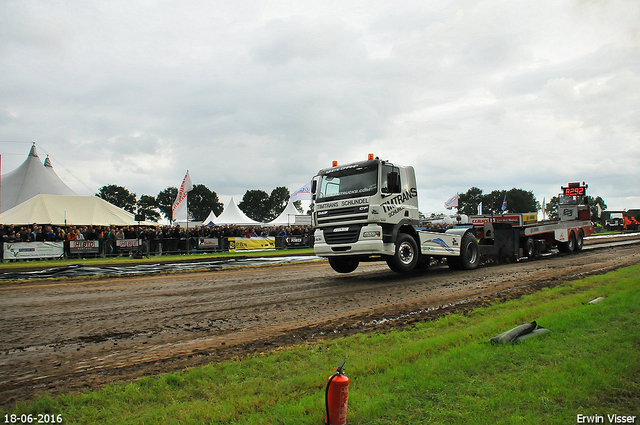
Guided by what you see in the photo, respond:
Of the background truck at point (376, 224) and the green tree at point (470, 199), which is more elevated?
the green tree at point (470, 199)

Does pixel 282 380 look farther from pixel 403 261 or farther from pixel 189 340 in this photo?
pixel 403 261

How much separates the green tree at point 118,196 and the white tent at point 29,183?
9939cm

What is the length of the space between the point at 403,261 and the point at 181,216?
19071 millimetres

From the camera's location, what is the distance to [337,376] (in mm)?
3229

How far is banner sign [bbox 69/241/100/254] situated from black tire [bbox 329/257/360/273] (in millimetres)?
14863

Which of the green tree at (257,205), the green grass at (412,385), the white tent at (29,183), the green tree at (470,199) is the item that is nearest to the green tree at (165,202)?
the green tree at (257,205)

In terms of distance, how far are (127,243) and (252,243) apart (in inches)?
325

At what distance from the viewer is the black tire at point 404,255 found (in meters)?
11.8

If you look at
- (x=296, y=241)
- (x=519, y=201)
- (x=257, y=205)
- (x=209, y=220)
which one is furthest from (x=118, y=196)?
(x=519, y=201)

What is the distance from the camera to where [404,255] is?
1206cm

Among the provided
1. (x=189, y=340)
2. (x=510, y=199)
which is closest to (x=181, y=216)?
(x=189, y=340)

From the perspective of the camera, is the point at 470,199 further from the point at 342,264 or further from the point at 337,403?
the point at 337,403

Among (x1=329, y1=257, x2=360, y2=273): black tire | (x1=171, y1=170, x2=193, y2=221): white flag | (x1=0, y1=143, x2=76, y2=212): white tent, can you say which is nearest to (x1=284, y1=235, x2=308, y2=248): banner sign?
(x1=171, y1=170, x2=193, y2=221): white flag

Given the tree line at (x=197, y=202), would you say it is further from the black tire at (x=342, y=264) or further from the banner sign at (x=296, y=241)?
the black tire at (x=342, y=264)
